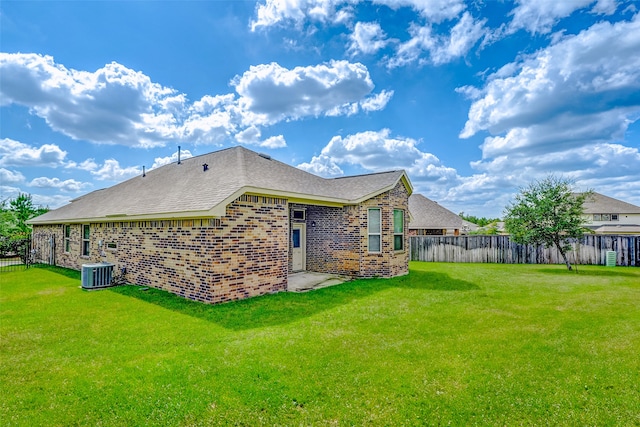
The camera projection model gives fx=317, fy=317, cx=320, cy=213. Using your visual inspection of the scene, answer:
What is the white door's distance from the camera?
12.7 m

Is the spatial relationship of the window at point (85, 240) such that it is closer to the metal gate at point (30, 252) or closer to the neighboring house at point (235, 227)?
the neighboring house at point (235, 227)

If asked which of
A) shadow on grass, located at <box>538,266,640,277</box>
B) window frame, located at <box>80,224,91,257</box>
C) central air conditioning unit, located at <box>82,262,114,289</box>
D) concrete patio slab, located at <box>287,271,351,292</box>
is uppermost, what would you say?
window frame, located at <box>80,224,91,257</box>

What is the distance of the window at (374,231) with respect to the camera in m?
12.0

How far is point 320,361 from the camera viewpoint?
443cm

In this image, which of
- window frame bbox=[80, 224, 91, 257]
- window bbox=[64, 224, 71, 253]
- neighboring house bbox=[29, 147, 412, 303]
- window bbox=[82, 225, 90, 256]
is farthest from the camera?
window bbox=[64, 224, 71, 253]

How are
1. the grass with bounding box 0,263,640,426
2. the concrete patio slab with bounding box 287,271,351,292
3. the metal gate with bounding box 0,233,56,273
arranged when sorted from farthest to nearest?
the metal gate with bounding box 0,233,56,273 → the concrete patio slab with bounding box 287,271,351,292 → the grass with bounding box 0,263,640,426

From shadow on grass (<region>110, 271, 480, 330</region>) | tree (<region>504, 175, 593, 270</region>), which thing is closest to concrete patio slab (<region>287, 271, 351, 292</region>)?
shadow on grass (<region>110, 271, 480, 330</region>)

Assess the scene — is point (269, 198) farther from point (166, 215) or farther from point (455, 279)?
point (455, 279)

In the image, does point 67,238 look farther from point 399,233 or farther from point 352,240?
point 399,233

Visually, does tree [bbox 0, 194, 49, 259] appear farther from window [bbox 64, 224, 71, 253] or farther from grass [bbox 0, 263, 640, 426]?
grass [bbox 0, 263, 640, 426]

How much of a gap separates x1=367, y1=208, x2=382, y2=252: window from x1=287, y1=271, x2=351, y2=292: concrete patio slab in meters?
1.54

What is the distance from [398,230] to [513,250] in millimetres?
9236

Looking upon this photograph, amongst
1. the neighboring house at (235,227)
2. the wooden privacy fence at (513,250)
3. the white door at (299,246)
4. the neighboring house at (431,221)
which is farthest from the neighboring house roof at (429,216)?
the white door at (299,246)

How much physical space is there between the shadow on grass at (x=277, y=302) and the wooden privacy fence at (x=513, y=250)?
8417mm
